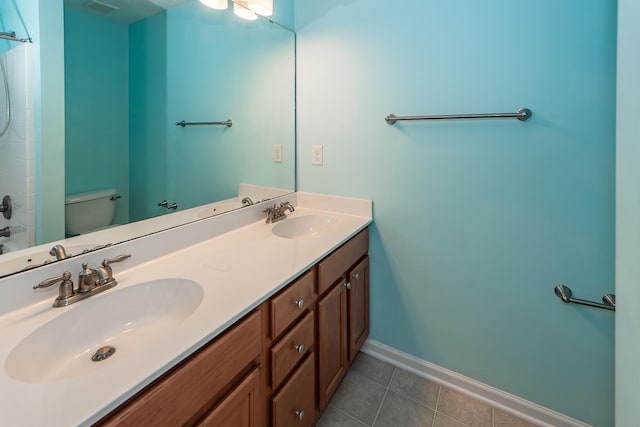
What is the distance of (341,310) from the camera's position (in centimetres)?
145

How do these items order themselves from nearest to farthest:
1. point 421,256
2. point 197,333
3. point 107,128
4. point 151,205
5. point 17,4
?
point 197,333, point 17,4, point 107,128, point 151,205, point 421,256

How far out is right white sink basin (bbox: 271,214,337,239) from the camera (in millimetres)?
1701

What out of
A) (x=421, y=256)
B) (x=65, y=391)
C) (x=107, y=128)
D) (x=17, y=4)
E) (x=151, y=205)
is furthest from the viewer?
(x=421, y=256)

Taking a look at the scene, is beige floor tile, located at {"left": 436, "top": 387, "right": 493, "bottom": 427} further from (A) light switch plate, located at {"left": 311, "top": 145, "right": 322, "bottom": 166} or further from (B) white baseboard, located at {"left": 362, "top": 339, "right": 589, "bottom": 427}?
(A) light switch plate, located at {"left": 311, "top": 145, "right": 322, "bottom": 166}

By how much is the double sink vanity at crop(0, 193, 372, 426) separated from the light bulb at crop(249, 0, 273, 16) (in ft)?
3.63

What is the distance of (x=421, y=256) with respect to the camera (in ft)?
5.23

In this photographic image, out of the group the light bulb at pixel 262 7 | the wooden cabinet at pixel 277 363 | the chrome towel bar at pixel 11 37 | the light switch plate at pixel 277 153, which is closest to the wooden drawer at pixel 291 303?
the wooden cabinet at pixel 277 363

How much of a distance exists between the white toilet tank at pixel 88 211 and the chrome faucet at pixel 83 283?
14 centimetres

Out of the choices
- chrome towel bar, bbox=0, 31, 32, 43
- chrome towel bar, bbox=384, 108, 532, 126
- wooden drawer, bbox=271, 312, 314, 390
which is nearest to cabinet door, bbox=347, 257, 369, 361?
wooden drawer, bbox=271, 312, 314, 390

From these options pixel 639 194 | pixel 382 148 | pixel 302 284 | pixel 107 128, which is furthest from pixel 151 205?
pixel 639 194

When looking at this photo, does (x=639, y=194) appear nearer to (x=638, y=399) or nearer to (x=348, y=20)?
(x=638, y=399)

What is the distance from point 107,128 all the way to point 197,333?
78 cm

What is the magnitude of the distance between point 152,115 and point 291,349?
3.28ft

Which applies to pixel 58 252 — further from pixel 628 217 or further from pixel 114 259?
pixel 628 217
